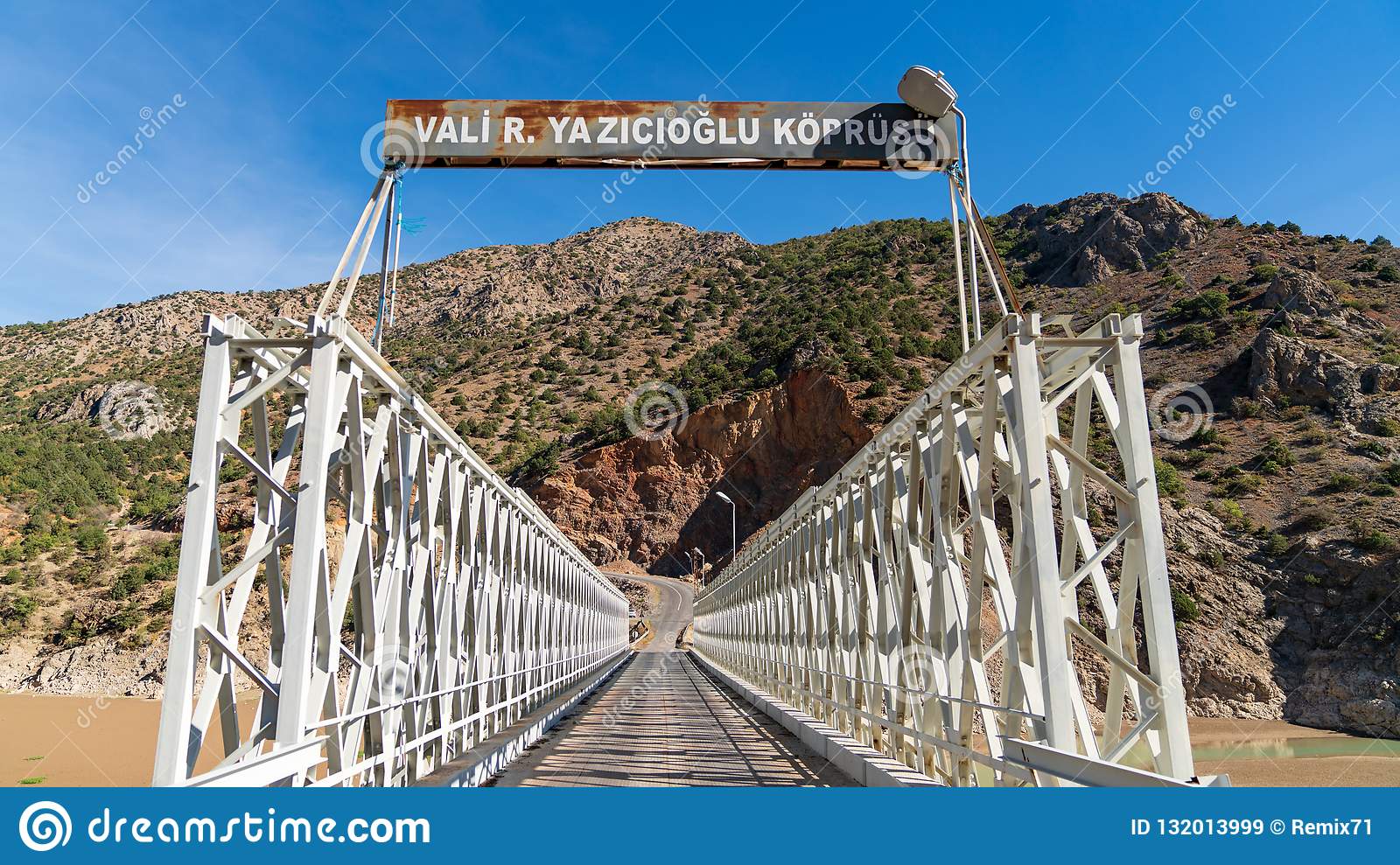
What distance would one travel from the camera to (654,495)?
6391 cm

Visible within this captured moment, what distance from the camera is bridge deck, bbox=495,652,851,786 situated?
399 inches

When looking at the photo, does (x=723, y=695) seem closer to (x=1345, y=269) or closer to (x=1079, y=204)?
(x=1345, y=269)

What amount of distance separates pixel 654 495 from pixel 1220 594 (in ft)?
128

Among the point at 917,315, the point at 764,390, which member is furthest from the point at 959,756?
the point at 917,315

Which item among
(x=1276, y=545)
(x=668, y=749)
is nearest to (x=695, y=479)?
(x=1276, y=545)

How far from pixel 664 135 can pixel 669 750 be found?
29.2 feet

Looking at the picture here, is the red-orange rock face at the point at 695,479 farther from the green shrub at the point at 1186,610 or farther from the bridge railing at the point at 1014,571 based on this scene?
the bridge railing at the point at 1014,571

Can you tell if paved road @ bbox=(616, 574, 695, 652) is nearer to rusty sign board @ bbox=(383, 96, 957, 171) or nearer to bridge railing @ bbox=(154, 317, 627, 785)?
bridge railing @ bbox=(154, 317, 627, 785)

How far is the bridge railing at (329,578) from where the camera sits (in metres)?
5.36

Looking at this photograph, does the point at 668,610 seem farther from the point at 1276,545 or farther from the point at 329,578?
the point at 329,578

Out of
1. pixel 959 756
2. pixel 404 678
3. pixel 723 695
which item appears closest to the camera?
pixel 959 756

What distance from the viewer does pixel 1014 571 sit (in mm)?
6883

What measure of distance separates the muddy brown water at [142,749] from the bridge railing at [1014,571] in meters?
11.4

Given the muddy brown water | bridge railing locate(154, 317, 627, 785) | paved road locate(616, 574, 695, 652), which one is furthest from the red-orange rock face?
bridge railing locate(154, 317, 627, 785)
